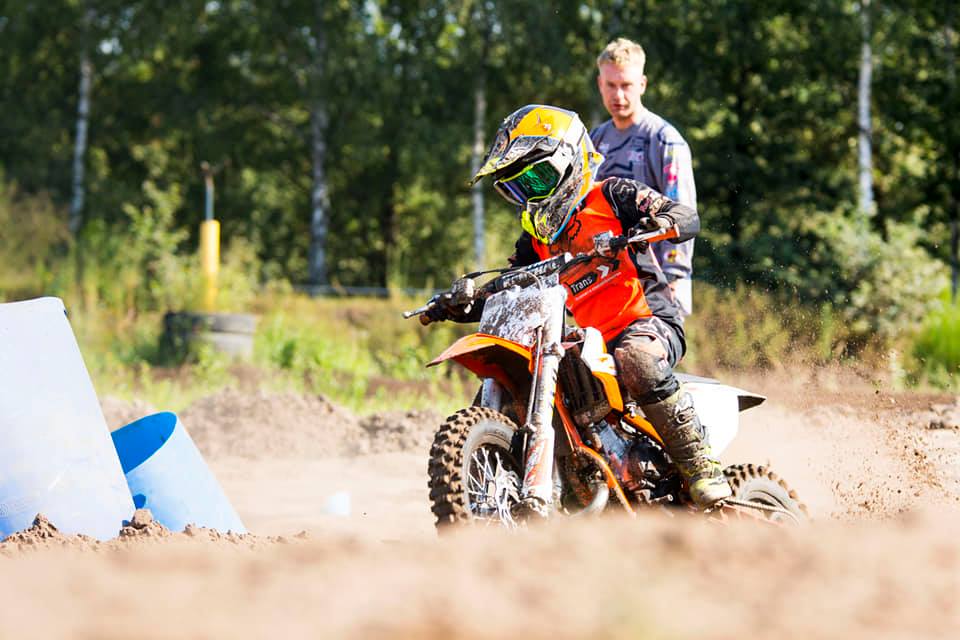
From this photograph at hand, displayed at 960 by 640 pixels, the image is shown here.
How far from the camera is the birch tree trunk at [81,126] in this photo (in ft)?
101

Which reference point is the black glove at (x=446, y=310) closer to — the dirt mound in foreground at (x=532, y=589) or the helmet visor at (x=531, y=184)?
the helmet visor at (x=531, y=184)

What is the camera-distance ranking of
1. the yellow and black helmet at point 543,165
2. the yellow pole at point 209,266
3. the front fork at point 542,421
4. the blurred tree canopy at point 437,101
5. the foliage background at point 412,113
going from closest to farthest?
the front fork at point 542,421
the yellow and black helmet at point 543,165
the yellow pole at point 209,266
the foliage background at point 412,113
the blurred tree canopy at point 437,101

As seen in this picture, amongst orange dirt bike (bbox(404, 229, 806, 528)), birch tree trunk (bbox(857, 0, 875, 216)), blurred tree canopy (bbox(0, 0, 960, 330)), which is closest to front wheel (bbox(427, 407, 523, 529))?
orange dirt bike (bbox(404, 229, 806, 528))

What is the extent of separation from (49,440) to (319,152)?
→ 27.1 m

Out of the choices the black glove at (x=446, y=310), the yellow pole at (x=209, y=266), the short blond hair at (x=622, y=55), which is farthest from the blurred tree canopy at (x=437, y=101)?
the black glove at (x=446, y=310)

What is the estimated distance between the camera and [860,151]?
23797 mm

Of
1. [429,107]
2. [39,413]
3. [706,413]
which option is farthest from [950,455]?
[429,107]

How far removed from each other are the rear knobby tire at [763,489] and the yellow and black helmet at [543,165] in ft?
4.45

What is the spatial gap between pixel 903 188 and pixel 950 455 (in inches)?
912

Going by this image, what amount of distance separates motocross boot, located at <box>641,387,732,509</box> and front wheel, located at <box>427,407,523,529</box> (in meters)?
0.69

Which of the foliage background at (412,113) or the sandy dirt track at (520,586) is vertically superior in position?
the foliage background at (412,113)

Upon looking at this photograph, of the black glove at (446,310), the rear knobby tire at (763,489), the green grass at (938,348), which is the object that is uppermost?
the black glove at (446,310)

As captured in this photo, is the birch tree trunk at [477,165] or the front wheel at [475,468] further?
the birch tree trunk at [477,165]

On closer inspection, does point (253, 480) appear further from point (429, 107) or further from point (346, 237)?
point (346, 237)
